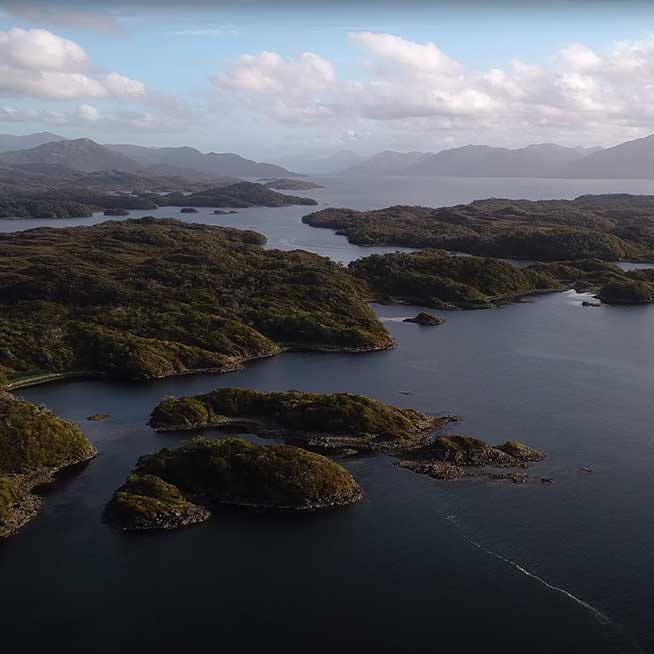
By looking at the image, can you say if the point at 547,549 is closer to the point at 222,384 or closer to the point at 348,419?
the point at 348,419

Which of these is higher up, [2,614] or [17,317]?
[17,317]

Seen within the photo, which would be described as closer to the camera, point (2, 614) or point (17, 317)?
point (2, 614)

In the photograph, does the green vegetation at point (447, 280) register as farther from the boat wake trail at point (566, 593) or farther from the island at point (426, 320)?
the boat wake trail at point (566, 593)

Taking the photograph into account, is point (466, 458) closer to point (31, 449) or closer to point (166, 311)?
point (31, 449)

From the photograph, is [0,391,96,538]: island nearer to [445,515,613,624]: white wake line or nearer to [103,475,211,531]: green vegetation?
[103,475,211,531]: green vegetation

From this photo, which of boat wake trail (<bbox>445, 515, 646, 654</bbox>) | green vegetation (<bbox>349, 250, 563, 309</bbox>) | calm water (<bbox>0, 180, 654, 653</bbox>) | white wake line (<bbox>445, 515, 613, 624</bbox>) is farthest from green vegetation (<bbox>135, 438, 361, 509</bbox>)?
green vegetation (<bbox>349, 250, 563, 309</bbox>)

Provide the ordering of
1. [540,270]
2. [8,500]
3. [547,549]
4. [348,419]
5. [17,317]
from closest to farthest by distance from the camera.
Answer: [547,549] → [8,500] → [348,419] → [17,317] → [540,270]

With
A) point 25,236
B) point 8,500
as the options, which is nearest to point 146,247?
point 25,236
